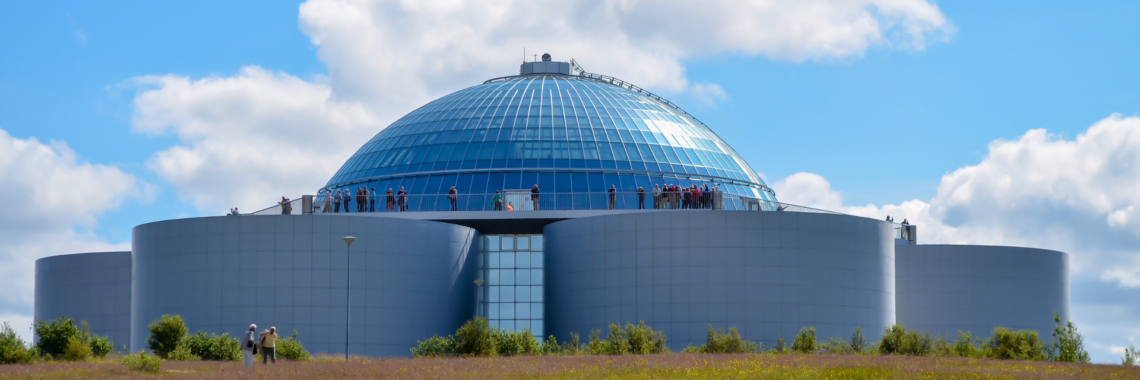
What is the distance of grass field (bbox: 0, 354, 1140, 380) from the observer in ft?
91.2

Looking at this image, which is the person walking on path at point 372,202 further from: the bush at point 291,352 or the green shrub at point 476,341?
the green shrub at point 476,341

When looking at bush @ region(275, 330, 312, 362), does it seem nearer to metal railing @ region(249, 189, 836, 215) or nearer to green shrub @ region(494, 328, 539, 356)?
green shrub @ region(494, 328, 539, 356)

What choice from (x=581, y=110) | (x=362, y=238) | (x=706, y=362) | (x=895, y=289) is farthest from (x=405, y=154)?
(x=706, y=362)

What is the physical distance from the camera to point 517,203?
169 ft

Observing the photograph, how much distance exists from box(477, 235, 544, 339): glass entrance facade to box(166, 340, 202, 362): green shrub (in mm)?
14288

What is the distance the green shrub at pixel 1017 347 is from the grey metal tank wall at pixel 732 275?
21.5 feet

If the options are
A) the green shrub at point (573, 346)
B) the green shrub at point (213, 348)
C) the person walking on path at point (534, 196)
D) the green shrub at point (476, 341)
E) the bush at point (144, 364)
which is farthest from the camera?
the person walking on path at point (534, 196)

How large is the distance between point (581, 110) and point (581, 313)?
16.7 m

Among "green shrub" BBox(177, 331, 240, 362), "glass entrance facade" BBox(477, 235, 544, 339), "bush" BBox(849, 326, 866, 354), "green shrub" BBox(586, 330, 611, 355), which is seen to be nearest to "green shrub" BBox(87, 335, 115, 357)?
"green shrub" BBox(177, 331, 240, 362)

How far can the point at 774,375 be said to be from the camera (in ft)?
89.9

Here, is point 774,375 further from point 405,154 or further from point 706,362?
point 405,154

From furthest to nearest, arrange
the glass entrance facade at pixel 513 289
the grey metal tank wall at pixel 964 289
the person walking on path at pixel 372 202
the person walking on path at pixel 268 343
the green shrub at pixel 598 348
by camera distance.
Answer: the person walking on path at pixel 372 202
the grey metal tank wall at pixel 964 289
the glass entrance facade at pixel 513 289
the green shrub at pixel 598 348
the person walking on path at pixel 268 343

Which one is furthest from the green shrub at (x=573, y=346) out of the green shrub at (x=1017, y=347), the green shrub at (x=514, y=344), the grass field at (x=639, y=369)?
the green shrub at (x=1017, y=347)

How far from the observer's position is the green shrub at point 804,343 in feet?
132
